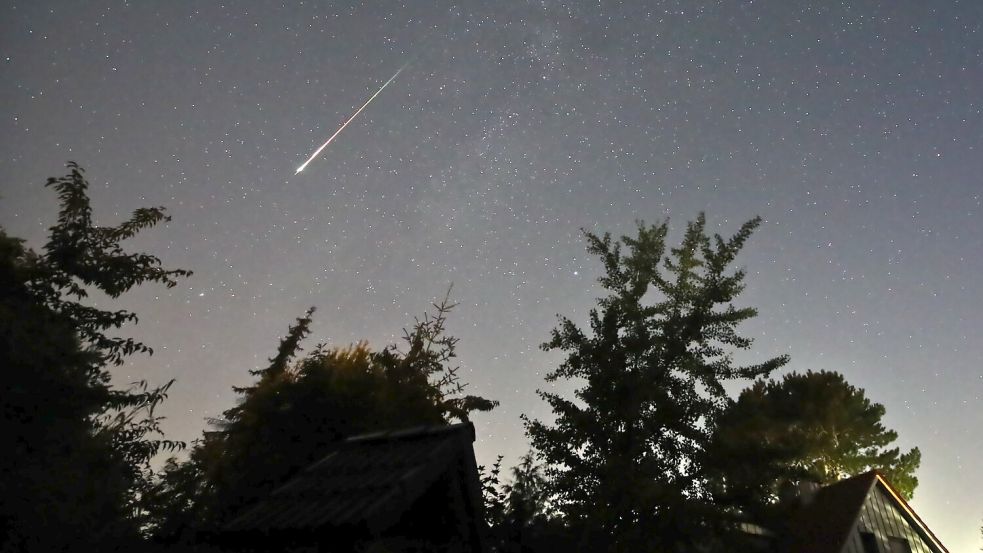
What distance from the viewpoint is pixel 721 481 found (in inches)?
773

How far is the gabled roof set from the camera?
18734 mm

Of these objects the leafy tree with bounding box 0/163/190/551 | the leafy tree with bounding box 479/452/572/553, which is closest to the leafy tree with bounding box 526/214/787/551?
the leafy tree with bounding box 479/452/572/553

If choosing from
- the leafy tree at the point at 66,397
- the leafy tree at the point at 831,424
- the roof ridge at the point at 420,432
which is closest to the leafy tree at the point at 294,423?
the leafy tree at the point at 66,397

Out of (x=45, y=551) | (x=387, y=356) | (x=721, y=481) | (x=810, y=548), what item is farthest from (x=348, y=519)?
(x=810, y=548)

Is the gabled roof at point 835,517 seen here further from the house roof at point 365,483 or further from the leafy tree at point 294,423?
the house roof at point 365,483

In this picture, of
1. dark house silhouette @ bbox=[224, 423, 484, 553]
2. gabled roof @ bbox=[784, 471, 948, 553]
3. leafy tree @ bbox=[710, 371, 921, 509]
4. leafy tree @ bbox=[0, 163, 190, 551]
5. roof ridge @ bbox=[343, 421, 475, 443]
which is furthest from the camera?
leafy tree @ bbox=[710, 371, 921, 509]

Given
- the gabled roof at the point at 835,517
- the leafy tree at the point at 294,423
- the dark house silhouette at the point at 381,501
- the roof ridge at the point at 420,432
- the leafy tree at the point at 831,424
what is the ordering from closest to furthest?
the dark house silhouette at the point at 381,501, the roof ridge at the point at 420,432, the leafy tree at the point at 294,423, the gabled roof at the point at 835,517, the leafy tree at the point at 831,424

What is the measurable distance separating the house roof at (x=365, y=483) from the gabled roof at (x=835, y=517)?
20077 mm

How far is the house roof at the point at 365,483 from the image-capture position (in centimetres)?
336

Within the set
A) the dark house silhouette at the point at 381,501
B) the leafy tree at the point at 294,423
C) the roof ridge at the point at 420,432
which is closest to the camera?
the dark house silhouette at the point at 381,501

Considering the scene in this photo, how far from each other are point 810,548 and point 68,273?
Result: 25.1 meters

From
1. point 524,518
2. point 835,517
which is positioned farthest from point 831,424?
point 524,518

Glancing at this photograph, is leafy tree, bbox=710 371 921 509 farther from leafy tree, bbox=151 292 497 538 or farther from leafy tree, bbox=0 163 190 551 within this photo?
leafy tree, bbox=0 163 190 551

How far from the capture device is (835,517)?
19.7 meters
